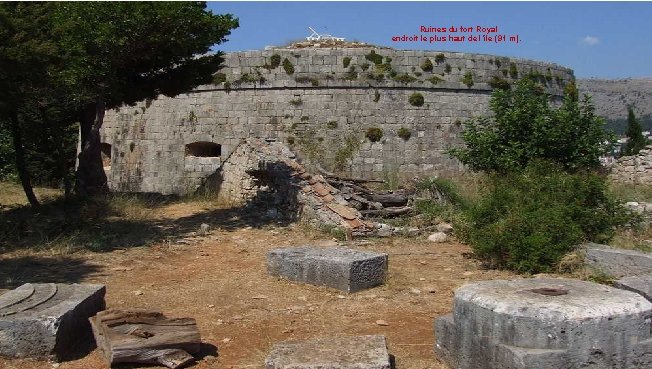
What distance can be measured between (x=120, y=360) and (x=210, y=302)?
1.85 m

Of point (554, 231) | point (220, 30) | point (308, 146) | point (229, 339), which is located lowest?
point (229, 339)

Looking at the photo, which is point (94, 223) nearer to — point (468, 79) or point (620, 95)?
point (468, 79)

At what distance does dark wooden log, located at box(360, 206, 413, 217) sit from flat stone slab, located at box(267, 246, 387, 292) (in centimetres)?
356

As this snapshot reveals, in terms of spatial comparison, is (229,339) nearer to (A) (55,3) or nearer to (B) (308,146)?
(A) (55,3)

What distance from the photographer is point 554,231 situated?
701 centimetres

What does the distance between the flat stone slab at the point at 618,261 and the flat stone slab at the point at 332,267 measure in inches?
89.2

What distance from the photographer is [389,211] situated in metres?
10.8

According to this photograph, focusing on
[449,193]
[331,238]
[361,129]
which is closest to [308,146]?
[361,129]

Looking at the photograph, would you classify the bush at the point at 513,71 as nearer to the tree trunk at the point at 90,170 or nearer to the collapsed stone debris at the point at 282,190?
the collapsed stone debris at the point at 282,190

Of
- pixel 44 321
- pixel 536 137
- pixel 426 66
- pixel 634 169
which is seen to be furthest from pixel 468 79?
pixel 44 321

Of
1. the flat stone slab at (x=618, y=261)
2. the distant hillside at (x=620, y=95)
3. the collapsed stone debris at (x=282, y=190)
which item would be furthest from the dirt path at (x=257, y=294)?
the distant hillside at (x=620, y=95)

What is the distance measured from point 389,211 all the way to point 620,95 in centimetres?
8084

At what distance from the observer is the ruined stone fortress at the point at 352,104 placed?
1557 cm

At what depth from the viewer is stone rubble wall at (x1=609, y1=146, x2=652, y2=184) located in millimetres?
14516
